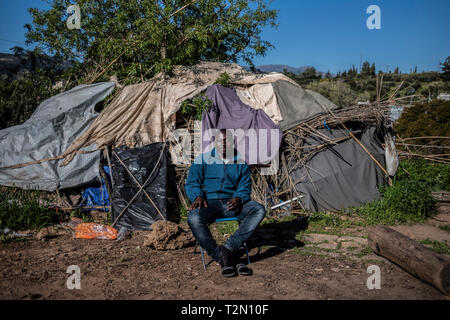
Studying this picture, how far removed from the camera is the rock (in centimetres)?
485

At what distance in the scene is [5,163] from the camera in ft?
21.4

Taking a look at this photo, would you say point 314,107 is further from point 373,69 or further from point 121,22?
point 373,69

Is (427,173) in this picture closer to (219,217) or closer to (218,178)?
(218,178)

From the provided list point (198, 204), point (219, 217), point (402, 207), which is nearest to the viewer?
point (198, 204)

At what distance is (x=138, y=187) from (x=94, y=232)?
3.63 feet

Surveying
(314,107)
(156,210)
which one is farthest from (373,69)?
(156,210)

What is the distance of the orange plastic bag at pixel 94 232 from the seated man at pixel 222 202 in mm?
1934

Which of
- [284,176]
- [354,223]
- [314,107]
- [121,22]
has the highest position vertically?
[121,22]

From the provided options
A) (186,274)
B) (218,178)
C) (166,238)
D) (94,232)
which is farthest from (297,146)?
(94,232)

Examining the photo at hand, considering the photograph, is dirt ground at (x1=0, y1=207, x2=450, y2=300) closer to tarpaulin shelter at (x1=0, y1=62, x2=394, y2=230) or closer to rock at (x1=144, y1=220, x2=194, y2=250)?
rock at (x1=144, y1=220, x2=194, y2=250)

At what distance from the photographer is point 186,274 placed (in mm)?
3896

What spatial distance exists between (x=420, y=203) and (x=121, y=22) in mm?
8321

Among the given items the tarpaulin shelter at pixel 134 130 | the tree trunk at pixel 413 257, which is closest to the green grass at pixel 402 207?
the tarpaulin shelter at pixel 134 130

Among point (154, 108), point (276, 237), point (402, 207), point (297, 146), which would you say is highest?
point (154, 108)
